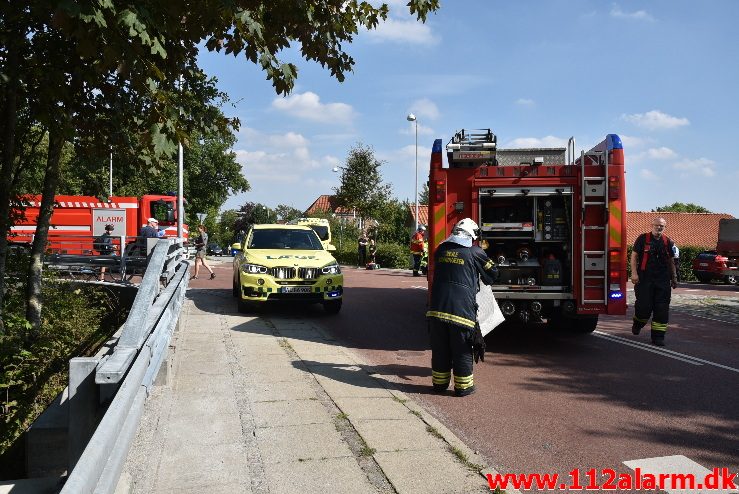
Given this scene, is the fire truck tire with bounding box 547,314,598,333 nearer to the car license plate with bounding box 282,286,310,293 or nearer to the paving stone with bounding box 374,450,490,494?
the car license plate with bounding box 282,286,310,293

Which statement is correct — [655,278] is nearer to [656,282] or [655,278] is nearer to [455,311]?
[656,282]

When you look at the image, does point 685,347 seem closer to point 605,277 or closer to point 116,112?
point 605,277

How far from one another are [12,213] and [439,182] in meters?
5.65

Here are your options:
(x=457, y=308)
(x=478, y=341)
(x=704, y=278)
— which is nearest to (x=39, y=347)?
(x=457, y=308)

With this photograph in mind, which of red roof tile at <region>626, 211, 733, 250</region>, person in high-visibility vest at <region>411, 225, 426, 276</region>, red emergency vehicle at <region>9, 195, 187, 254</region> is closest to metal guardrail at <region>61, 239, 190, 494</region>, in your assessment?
person in high-visibility vest at <region>411, 225, 426, 276</region>

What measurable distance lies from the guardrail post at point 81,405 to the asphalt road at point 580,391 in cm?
253

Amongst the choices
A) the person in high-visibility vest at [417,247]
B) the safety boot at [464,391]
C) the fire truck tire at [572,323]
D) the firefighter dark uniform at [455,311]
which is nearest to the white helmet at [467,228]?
the firefighter dark uniform at [455,311]

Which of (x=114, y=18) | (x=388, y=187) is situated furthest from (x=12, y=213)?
(x=388, y=187)

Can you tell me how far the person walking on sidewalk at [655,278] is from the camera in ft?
27.3

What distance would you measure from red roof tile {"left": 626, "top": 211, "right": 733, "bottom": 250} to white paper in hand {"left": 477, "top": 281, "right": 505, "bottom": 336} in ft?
158

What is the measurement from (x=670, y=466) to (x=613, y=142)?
15.6 ft

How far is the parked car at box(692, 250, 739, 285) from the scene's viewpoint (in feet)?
80.5

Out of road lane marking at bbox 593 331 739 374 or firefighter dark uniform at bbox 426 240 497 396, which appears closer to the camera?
firefighter dark uniform at bbox 426 240 497 396

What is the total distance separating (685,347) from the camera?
833cm
